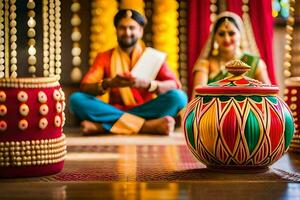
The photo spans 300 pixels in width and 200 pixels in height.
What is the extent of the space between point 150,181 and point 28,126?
0.41 metres

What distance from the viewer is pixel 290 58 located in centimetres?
434

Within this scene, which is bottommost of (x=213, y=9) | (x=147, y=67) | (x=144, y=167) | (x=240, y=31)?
(x=144, y=167)

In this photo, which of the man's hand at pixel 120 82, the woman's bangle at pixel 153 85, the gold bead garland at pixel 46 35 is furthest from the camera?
the woman's bangle at pixel 153 85

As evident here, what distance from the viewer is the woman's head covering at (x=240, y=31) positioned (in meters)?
3.99

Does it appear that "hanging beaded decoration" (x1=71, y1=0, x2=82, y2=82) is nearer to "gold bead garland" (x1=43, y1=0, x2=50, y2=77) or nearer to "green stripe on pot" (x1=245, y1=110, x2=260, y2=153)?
"gold bead garland" (x1=43, y1=0, x2=50, y2=77)

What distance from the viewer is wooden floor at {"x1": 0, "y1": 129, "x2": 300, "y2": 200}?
1.53 metres

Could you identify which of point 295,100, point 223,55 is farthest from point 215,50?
point 295,100

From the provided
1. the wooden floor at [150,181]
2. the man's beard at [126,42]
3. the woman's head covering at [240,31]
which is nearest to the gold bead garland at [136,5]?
the man's beard at [126,42]

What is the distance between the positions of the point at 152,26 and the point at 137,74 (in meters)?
0.73

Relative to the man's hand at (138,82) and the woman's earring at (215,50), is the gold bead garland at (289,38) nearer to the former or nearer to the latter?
the woman's earring at (215,50)

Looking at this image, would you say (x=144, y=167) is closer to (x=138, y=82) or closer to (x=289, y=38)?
(x=138, y=82)

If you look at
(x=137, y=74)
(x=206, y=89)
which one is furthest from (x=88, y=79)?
(x=206, y=89)

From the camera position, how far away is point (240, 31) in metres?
4.10

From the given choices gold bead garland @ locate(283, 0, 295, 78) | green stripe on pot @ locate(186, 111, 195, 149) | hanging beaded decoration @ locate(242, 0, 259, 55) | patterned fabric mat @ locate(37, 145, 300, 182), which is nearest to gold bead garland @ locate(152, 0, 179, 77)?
hanging beaded decoration @ locate(242, 0, 259, 55)
